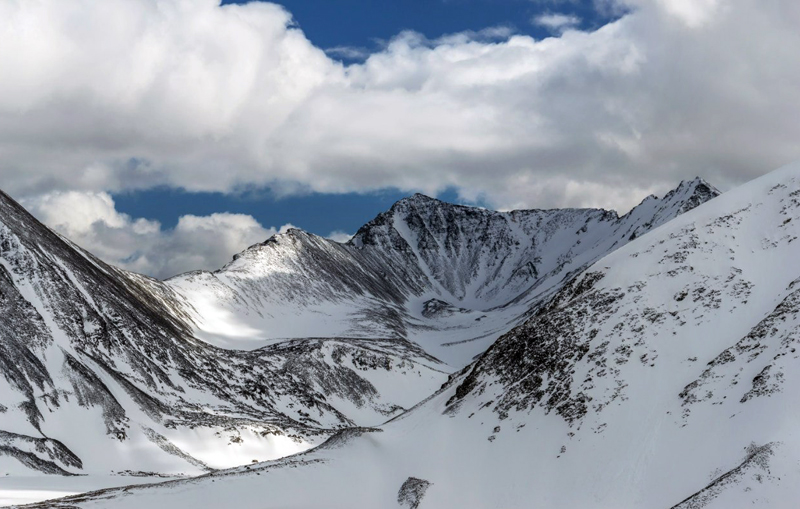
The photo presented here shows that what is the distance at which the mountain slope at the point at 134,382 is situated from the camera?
300ft

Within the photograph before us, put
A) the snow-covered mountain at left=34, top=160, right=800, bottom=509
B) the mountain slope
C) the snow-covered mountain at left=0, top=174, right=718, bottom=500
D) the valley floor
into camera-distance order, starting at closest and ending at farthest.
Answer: the snow-covered mountain at left=34, top=160, right=800, bottom=509
the valley floor
the snow-covered mountain at left=0, top=174, right=718, bottom=500
the mountain slope

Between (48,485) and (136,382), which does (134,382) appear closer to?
(136,382)

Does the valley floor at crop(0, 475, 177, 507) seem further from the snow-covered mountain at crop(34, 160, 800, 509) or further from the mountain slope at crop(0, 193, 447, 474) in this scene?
the snow-covered mountain at crop(34, 160, 800, 509)

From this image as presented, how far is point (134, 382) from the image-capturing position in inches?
4466

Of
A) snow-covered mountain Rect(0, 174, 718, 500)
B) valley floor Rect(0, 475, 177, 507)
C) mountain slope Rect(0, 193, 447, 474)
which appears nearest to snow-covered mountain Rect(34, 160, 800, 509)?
valley floor Rect(0, 475, 177, 507)

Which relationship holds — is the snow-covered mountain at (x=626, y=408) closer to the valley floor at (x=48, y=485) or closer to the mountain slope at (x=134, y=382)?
the valley floor at (x=48, y=485)

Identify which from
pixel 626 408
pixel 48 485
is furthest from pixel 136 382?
pixel 626 408

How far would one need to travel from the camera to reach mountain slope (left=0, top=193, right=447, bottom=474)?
91.6 meters

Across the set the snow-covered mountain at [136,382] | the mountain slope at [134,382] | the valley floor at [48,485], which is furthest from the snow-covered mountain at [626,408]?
the mountain slope at [134,382]

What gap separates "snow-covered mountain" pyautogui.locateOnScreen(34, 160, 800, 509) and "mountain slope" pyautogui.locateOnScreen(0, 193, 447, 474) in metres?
35.7

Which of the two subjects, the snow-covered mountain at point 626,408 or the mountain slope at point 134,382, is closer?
the snow-covered mountain at point 626,408

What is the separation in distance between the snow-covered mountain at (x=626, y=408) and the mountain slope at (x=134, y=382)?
3572 centimetres

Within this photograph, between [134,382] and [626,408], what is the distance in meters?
82.0

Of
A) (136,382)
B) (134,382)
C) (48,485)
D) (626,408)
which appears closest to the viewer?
(626,408)
